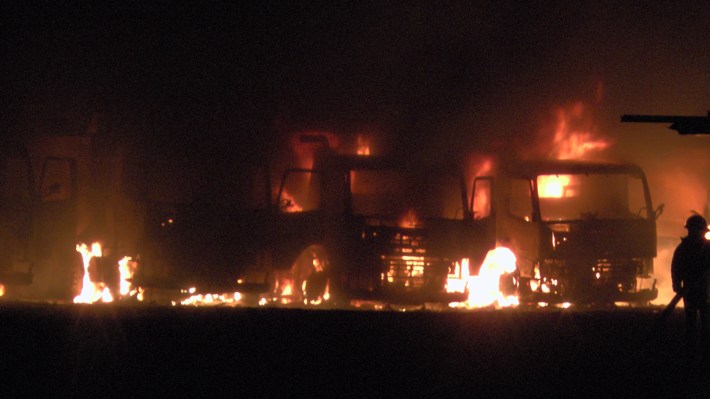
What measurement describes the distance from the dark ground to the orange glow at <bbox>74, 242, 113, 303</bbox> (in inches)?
59.6

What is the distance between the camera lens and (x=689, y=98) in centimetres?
1481

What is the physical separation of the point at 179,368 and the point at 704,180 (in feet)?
46.0

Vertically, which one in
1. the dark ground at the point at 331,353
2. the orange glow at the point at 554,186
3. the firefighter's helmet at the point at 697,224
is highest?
the orange glow at the point at 554,186

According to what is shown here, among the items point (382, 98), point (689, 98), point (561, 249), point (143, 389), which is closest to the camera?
point (143, 389)

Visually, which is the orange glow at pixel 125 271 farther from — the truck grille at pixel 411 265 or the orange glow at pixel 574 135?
the orange glow at pixel 574 135

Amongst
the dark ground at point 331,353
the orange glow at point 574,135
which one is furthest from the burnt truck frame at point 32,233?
the orange glow at point 574,135

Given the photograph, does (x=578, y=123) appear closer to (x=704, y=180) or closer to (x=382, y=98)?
(x=704, y=180)

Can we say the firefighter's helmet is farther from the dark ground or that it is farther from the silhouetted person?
the dark ground

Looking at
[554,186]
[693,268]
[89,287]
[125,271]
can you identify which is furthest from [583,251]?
[89,287]

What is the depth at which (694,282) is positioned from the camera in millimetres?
5770

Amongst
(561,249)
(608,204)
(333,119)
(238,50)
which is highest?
(238,50)

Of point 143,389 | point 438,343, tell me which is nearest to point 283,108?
point 438,343

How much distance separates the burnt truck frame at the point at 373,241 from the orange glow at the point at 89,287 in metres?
3.24

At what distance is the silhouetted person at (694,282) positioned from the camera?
565 cm
